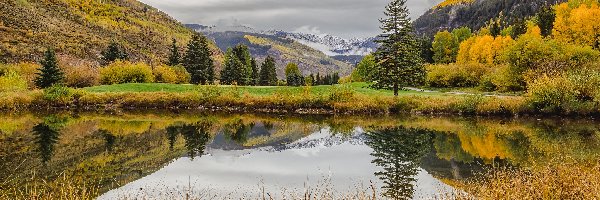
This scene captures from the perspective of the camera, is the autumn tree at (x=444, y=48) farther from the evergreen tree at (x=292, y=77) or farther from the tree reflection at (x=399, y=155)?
the tree reflection at (x=399, y=155)

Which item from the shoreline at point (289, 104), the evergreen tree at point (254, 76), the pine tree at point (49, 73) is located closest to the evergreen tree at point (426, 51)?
the evergreen tree at point (254, 76)

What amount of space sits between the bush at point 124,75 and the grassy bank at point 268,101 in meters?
9.02

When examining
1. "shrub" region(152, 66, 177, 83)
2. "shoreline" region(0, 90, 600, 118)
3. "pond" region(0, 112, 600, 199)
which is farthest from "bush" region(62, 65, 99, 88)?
"pond" region(0, 112, 600, 199)

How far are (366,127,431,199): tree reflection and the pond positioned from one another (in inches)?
2.2

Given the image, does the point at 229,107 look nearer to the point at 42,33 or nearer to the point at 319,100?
the point at 319,100

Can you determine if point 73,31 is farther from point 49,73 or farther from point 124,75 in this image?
point 49,73

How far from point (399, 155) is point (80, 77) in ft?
187

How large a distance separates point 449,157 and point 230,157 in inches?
413

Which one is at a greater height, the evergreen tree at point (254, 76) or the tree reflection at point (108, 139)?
the evergreen tree at point (254, 76)

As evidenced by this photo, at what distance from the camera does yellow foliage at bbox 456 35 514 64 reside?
88375mm

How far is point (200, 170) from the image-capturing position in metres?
21.1

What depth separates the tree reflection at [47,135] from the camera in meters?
24.3

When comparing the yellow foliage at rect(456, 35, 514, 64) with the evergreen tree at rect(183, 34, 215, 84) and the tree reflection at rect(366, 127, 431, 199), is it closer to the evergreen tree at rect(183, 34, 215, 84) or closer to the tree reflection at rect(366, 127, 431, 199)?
the evergreen tree at rect(183, 34, 215, 84)

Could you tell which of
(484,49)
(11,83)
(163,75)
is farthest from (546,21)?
(11,83)
